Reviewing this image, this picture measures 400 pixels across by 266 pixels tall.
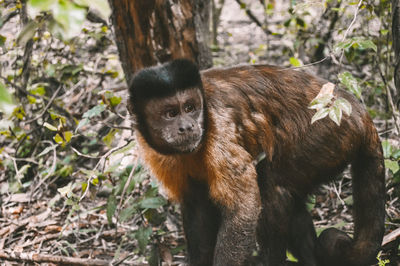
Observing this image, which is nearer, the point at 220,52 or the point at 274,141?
the point at 274,141

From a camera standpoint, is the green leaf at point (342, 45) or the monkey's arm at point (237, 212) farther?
the monkey's arm at point (237, 212)

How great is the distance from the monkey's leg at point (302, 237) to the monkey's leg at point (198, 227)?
2.66 feet

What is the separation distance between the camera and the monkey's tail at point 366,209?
385 centimetres

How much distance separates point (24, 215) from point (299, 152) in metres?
3.65

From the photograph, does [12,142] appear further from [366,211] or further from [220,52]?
[366,211]

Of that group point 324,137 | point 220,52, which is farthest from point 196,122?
point 220,52

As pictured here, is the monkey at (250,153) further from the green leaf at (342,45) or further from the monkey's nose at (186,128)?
the green leaf at (342,45)

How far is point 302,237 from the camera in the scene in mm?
4410

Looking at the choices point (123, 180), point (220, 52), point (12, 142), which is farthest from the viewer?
point (220, 52)

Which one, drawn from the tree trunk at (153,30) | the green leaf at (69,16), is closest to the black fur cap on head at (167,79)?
the tree trunk at (153,30)

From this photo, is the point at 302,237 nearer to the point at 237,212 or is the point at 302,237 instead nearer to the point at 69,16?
the point at 237,212

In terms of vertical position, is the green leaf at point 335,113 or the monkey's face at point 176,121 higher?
the green leaf at point 335,113

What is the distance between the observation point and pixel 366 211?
12.7ft

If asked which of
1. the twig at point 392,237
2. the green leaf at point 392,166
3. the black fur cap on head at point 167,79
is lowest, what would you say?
the twig at point 392,237
